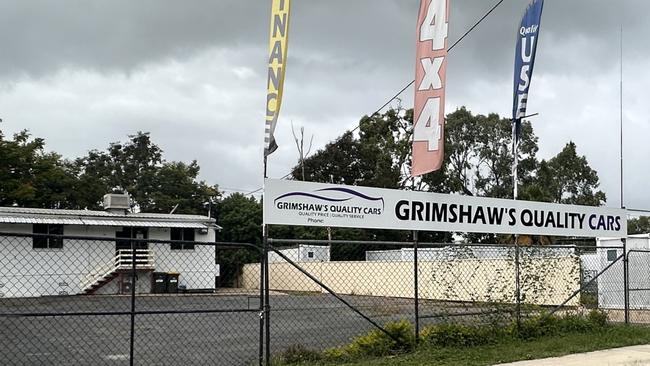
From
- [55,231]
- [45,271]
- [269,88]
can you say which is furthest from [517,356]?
[55,231]

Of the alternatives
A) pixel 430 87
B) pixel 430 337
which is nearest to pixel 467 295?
pixel 430 337

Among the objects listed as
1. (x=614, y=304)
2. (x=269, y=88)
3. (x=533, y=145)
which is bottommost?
(x=614, y=304)

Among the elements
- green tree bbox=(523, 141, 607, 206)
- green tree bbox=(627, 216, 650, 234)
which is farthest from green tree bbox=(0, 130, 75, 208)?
green tree bbox=(627, 216, 650, 234)

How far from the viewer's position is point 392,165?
173ft

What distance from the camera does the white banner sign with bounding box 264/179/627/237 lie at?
963cm

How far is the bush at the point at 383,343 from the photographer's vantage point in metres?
10.1

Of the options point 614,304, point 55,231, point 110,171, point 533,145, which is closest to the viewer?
point 614,304

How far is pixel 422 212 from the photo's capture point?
11.1 m

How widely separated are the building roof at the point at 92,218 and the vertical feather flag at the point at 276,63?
80.3 ft

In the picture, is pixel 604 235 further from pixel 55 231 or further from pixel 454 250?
pixel 55 231

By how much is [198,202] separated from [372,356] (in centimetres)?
4967

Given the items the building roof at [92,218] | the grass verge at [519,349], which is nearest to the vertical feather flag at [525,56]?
the grass verge at [519,349]

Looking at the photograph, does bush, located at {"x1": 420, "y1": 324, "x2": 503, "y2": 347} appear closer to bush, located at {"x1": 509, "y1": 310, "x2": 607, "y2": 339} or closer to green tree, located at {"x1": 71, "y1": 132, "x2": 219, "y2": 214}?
bush, located at {"x1": 509, "y1": 310, "x2": 607, "y2": 339}

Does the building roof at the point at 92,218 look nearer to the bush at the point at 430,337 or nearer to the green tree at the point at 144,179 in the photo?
the green tree at the point at 144,179
